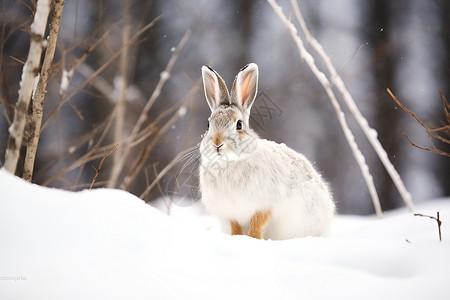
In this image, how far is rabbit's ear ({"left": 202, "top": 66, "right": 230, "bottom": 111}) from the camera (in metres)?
3.21

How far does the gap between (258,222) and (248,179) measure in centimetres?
31

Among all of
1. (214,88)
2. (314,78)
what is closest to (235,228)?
(214,88)

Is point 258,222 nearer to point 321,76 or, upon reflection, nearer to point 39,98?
point 321,76

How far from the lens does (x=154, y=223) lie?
6.11ft

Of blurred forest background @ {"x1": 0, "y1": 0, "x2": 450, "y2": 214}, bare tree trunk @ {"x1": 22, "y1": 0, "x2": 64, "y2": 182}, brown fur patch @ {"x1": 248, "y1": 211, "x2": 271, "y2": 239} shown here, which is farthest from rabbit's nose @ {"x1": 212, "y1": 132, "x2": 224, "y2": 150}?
blurred forest background @ {"x1": 0, "y1": 0, "x2": 450, "y2": 214}

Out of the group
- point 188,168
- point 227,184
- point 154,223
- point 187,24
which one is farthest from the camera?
point 187,24

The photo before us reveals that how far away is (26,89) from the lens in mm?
2125

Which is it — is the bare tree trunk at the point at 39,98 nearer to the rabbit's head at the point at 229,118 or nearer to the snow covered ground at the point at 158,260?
the snow covered ground at the point at 158,260

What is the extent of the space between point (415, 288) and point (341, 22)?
7.08 m

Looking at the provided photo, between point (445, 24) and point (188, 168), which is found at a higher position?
point (445, 24)

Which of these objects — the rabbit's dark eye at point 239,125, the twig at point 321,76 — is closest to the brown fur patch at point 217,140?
the rabbit's dark eye at point 239,125

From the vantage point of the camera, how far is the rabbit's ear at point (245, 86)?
3175 millimetres

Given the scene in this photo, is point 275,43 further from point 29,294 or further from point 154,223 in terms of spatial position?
point 29,294

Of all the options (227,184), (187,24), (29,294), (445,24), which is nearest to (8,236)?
(29,294)
